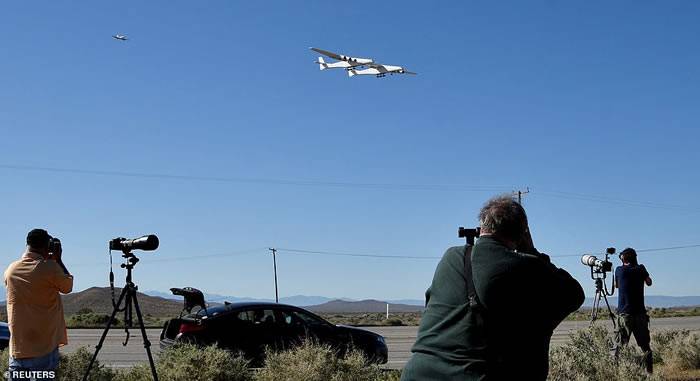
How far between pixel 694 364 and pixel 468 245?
9.90m

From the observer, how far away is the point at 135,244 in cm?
827

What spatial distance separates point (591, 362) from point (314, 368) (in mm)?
3301

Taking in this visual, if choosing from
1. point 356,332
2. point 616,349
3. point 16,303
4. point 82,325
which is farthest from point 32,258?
point 82,325

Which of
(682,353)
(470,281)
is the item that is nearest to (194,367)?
(470,281)

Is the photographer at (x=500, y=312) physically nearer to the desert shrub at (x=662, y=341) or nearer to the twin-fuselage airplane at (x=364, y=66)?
the desert shrub at (x=662, y=341)

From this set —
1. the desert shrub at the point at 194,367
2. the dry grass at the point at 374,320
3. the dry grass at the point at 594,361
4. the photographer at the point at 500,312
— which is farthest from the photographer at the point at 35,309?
the dry grass at the point at 374,320

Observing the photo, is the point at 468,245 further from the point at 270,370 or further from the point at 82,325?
the point at 82,325

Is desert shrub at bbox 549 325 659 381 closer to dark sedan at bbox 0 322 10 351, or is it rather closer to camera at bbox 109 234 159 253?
camera at bbox 109 234 159 253

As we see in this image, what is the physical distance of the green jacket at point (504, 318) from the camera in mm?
4043

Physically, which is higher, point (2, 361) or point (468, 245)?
point (468, 245)

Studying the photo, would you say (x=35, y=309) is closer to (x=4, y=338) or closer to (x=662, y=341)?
(x=4, y=338)

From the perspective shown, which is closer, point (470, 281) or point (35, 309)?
point (470, 281)

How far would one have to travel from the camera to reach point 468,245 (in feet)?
14.6

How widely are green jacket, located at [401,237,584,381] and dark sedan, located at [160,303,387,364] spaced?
9.58m
